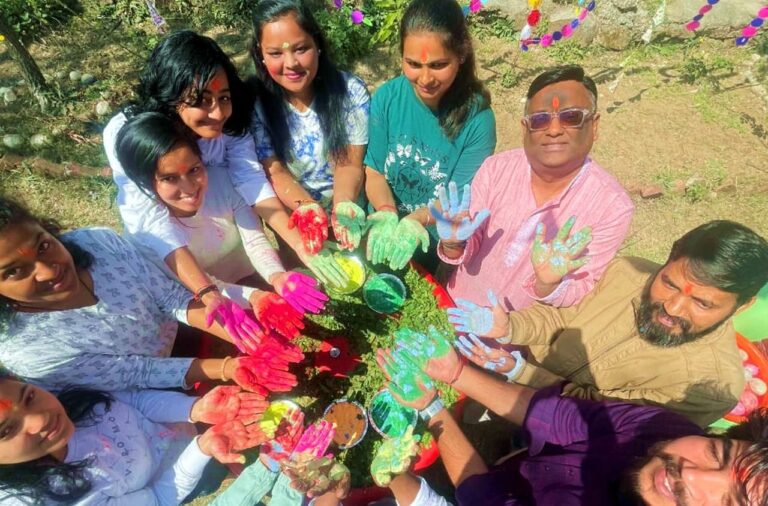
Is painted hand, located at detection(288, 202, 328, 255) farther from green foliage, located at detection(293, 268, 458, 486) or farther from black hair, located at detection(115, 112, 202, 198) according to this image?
black hair, located at detection(115, 112, 202, 198)

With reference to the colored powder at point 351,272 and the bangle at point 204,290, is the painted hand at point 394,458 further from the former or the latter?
the bangle at point 204,290

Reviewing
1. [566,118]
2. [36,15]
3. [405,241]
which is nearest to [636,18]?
[566,118]

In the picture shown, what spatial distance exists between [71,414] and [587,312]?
2.13 metres

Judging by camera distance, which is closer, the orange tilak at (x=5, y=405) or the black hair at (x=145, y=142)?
the orange tilak at (x=5, y=405)

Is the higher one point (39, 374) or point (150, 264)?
point (150, 264)

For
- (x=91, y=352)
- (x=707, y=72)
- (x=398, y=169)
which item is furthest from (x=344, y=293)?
(x=707, y=72)

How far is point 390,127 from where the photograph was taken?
235 centimetres

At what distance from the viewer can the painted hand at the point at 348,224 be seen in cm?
237

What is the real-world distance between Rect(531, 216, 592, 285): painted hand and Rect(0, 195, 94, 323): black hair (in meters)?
1.84

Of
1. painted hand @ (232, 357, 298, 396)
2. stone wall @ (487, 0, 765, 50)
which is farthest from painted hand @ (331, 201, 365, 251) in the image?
stone wall @ (487, 0, 765, 50)

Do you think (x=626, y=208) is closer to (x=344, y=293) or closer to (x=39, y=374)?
(x=344, y=293)

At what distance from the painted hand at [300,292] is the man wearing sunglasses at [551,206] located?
0.69 m

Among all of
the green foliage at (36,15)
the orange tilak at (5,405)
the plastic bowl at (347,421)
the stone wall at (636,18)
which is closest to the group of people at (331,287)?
the orange tilak at (5,405)

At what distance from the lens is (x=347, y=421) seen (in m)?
2.13
